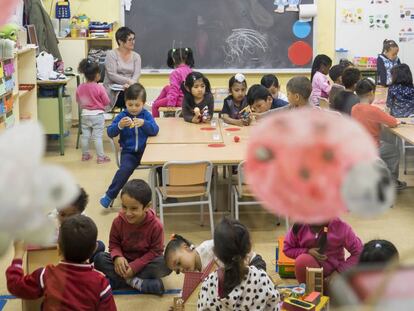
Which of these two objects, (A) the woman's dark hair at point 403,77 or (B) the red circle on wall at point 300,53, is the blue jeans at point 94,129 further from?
(B) the red circle on wall at point 300,53

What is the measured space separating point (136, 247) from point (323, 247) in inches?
35.7

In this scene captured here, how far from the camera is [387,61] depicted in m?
6.89

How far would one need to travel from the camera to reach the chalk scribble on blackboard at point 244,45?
7512 mm

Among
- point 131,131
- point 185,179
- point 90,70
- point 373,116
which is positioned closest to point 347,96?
point 373,116

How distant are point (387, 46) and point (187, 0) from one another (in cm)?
241

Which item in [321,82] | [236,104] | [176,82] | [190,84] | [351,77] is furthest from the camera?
[321,82]

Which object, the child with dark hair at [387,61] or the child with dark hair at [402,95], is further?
the child with dark hair at [387,61]

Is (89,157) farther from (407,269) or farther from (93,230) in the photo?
(407,269)

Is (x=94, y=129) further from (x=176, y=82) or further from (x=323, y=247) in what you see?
(x=323, y=247)

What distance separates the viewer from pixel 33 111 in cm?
587

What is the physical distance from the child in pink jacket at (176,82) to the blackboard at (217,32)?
1987 mm

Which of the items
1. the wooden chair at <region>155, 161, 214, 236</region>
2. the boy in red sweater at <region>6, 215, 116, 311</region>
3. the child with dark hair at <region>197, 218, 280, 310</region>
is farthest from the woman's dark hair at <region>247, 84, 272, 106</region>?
the boy in red sweater at <region>6, 215, 116, 311</region>

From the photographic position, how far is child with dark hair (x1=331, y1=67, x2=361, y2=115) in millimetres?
4117

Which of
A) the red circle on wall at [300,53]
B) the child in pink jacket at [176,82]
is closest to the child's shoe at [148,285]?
the child in pink jacket at [176,82]
